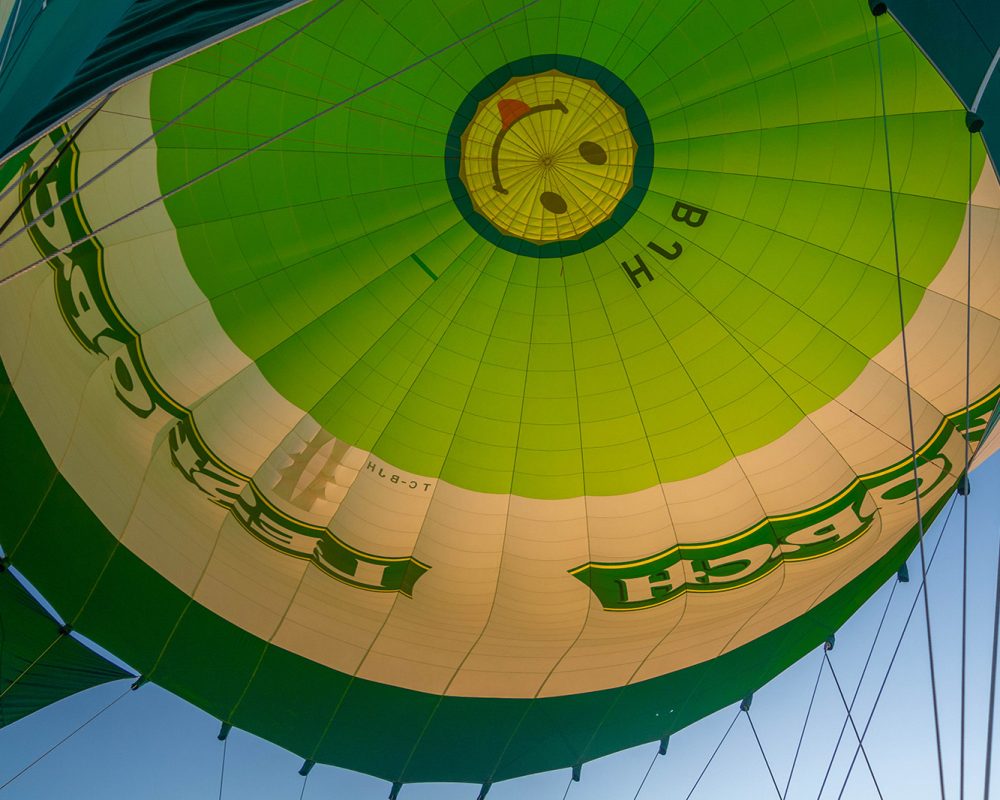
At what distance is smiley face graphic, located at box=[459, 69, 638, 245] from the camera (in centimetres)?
700

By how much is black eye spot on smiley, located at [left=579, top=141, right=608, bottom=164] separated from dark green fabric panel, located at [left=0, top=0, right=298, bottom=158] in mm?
4013

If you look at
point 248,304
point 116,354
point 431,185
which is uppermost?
point 431,185

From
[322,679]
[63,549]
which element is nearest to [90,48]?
[63,549]

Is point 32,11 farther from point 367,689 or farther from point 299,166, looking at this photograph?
point 367,689

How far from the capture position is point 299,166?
6.97 m

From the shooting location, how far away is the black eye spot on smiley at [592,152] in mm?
7121

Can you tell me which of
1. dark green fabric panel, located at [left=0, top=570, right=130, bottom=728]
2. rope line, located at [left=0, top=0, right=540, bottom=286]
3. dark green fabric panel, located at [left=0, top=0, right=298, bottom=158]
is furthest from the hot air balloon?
dark green fabric panel, located at [left=0, top=0, right=298, bottom=158]

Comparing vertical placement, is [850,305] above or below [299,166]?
above

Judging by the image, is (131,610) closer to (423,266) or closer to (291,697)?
(291,697)

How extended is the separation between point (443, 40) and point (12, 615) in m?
5.47

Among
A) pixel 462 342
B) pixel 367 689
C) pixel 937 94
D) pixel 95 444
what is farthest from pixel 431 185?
pixel 367 689

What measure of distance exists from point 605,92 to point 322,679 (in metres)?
5.31

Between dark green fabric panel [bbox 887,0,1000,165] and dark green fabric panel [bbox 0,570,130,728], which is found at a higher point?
dark green fabric panel [bbox 887,0,1000,165]

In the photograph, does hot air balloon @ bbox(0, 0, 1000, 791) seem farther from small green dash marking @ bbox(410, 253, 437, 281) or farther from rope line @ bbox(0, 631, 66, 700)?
rope line @ bbox(0, 631, 66, 700)
